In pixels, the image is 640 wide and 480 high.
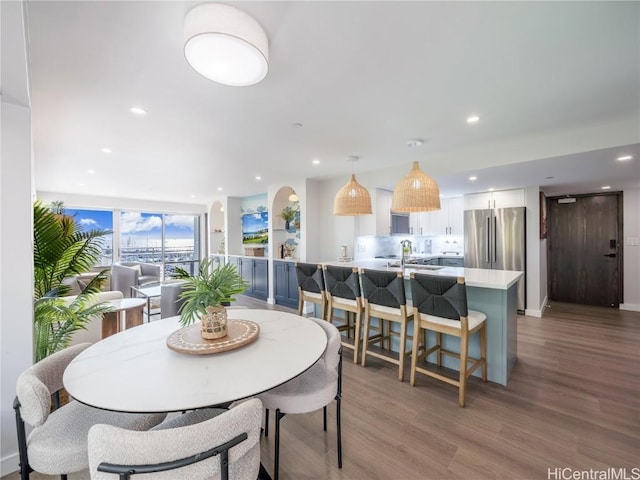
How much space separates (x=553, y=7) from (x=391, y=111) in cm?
125

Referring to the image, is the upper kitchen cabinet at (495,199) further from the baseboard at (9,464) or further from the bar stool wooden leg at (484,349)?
the baseboard at (9,464)

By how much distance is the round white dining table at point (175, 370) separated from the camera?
3.48 feet

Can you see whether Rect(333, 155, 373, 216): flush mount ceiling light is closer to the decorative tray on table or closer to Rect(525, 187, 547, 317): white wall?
the decorative tray on table

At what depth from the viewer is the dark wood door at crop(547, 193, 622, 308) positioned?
530 centimetres

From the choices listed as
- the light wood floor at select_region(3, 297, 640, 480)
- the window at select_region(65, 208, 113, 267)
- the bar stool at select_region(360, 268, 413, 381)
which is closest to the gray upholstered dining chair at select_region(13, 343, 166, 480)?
the light wood floor at select_region(3, 297, 640, 480)

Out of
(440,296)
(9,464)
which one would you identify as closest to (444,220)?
(440,296)

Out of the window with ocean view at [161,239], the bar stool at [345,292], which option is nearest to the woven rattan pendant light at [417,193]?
the bar stool at [345,292]

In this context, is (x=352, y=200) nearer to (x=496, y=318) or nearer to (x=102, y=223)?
(x=496, y=318)

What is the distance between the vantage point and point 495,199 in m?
5.18

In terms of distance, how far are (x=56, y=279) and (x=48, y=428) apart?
1437mm

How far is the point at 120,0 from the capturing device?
135 cm

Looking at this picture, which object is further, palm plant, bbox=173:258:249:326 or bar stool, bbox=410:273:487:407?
bar stool, bbox=410:273:487:407

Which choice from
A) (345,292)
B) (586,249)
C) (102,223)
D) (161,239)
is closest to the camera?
(345,292)

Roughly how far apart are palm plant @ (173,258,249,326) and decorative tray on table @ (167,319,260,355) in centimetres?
9
